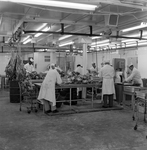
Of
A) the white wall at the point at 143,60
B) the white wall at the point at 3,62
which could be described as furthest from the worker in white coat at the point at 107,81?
the white wall at the point at 3,62

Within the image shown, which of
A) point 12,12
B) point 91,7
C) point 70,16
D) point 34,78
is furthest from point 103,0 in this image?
point 34,78

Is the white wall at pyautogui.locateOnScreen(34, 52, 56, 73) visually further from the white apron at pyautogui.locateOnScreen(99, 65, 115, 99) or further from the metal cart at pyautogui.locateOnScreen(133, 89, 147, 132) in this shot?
the metal cart at pyautogui.locateOnScreen(133, 89, 147, 132)

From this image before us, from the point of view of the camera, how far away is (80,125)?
15.3 feet

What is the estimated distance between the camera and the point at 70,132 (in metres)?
4.16

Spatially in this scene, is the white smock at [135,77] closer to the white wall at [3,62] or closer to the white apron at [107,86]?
the white apron at [107,86]

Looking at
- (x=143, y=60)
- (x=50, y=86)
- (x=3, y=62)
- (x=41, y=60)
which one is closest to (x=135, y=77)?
(x=50, y=86)

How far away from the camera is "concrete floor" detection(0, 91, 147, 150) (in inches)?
A: 137

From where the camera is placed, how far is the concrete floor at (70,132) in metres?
3.49

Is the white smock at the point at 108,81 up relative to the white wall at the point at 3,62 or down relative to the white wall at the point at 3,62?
down

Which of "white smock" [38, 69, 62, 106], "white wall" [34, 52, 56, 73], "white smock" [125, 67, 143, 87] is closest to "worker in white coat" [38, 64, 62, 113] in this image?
"white smock" [38, 69, 62, 106]

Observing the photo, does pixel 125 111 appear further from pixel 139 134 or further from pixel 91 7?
pixel 91 7

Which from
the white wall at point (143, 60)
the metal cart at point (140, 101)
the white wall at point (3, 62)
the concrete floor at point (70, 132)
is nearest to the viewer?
the concrete floor at point (70, 132)

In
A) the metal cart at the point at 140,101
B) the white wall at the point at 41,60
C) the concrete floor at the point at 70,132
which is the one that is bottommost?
the concrete floor at the point at 70,132

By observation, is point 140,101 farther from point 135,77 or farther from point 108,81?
point 135,77
